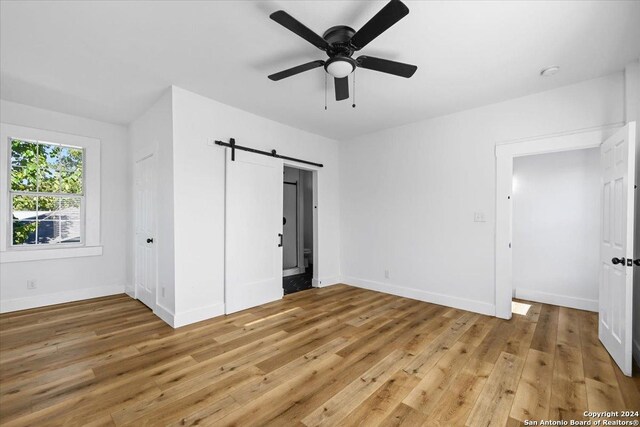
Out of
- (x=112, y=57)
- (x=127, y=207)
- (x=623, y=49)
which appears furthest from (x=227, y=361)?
(x=623, y=49)

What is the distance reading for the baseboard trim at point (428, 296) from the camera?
147 inches

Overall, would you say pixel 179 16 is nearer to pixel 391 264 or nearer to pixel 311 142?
pixel 311 142

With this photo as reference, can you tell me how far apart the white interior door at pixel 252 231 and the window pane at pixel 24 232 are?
2.81 meters

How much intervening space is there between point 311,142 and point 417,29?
9.62 feet

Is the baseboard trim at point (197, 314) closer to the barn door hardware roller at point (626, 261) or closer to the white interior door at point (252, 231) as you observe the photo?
the white interior door at point (252, 231)

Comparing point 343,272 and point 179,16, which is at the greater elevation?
point 179,16

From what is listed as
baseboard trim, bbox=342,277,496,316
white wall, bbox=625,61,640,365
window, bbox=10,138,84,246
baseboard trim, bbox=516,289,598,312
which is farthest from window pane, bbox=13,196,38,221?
baseboard trim, bbox=516,289,598,312

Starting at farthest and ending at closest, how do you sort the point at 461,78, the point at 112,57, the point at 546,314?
the point at 546,314 < the point at 461,78 < the point at 112,57

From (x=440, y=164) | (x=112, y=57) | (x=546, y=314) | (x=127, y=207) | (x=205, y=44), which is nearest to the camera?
(x=205, y=44)

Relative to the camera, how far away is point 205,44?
2477 millimetres

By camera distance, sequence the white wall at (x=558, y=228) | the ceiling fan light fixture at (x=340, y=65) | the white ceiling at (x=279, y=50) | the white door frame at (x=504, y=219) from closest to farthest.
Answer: the white ceiling at (x=279, y=50) → the ceiling fan light fixture at (x=340, y=65) → the white door frame at (x=504, y=219) → the white wall at (x=558, y=228)

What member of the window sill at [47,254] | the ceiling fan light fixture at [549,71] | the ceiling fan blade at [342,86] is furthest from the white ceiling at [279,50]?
the window sill at [47,254]

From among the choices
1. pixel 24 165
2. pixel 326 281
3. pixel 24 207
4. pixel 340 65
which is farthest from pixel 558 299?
pixel 24 165

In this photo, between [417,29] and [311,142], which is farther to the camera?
[311,142]
